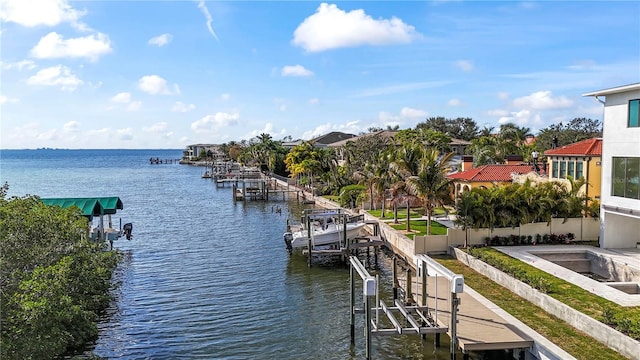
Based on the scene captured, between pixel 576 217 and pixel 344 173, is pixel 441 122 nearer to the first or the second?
pixel 344 173

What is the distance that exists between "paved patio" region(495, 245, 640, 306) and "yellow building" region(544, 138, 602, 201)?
494cm

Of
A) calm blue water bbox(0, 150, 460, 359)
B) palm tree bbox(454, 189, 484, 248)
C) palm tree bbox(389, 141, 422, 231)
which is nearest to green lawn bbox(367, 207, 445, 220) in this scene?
palm tree bbox(389, 141, 422, 231)

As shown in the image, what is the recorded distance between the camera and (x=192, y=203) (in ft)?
218

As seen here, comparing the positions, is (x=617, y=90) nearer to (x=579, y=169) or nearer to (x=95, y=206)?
(x=579, y=169)

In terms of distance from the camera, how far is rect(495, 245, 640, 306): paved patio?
758 inches

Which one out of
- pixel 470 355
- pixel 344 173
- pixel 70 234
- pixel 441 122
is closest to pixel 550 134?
pixel 344 173

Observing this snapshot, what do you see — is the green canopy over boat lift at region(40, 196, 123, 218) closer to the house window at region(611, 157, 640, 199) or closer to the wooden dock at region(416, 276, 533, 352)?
the wooden dock at region(416, 276, 533, 352)

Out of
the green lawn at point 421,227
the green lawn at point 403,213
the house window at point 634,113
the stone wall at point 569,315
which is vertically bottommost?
the stone wall at point 569,315

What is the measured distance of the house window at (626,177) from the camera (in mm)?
24906

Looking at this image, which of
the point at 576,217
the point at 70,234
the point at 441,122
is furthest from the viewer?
the point at 441,122

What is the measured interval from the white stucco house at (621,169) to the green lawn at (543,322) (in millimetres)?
8666

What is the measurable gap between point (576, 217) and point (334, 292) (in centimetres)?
1496

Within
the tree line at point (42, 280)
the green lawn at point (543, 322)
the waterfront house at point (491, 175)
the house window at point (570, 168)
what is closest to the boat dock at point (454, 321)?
the green lawn at point (543, 322)

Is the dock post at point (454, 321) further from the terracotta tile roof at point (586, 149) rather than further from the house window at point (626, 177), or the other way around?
the terracotta tile roof at point (586, 149)
